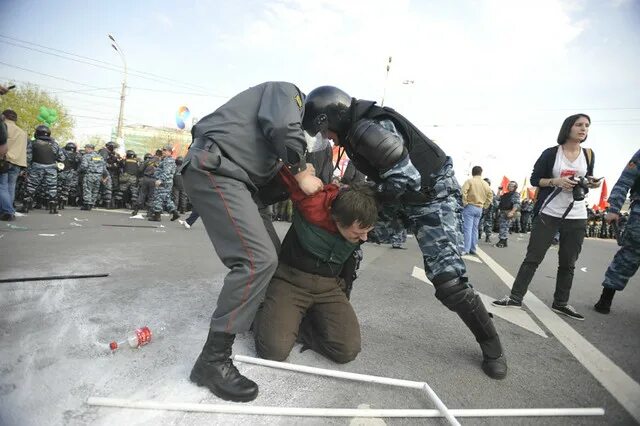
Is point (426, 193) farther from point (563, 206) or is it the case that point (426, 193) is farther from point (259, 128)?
point (563, 206)

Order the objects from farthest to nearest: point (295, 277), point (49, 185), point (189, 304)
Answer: point (49, 185) → point (189, 304) → point (295, 277)

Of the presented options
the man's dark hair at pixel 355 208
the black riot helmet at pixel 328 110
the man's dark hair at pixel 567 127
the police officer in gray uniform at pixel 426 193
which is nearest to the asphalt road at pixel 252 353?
the police officer in gray uniform at pixel 426 193

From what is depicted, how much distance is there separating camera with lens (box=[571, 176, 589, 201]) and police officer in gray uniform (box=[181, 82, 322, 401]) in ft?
9.01

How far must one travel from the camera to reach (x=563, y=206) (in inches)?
136

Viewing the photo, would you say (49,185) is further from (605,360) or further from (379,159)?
(605,360)

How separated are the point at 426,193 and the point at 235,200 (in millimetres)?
1126

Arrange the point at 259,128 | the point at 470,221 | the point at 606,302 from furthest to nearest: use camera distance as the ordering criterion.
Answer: the point at 470,221, the point at 606,302, the point at 259,128

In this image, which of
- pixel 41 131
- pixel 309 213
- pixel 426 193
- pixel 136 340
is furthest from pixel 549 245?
pixel 41 131

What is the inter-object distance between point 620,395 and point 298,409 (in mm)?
1817

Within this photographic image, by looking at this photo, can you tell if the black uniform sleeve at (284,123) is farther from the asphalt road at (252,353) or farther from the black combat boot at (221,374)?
the asphalt road at (252,353)

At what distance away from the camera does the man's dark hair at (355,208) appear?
6.97ft

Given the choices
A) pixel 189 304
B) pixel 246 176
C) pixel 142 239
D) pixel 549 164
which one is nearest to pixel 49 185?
pixel 142 239

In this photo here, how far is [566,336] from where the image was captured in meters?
2.99

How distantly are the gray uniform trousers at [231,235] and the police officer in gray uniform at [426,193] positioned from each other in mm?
703
